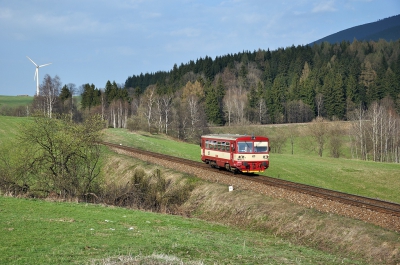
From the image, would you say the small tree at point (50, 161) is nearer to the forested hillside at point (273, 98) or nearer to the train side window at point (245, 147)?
the train side window at point (245, 147)

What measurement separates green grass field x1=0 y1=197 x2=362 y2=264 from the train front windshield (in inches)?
413

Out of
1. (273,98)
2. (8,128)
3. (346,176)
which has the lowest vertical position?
(346,176)

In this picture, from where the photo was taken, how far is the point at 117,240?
1389 cm

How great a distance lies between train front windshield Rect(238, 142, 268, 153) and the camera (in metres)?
30.1

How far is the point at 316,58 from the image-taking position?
139875 millimetres

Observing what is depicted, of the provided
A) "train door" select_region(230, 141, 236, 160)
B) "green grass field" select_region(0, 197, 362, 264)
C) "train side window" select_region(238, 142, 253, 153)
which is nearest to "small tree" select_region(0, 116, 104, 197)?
"green grass field" select_region(0, 197, 362, 264)

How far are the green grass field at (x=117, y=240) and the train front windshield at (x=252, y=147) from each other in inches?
413

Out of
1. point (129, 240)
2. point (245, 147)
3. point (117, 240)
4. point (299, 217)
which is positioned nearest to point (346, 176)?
point (245, 147)

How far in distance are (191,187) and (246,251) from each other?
1619cm

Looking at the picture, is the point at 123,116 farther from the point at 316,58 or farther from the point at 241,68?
the point at 316,58

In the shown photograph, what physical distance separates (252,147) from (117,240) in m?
18.0

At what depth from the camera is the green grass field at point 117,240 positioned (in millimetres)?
11750

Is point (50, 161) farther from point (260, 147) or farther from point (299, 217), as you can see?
point (299, 217)

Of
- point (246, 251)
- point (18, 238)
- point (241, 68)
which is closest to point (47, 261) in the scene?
point (18, 238)
